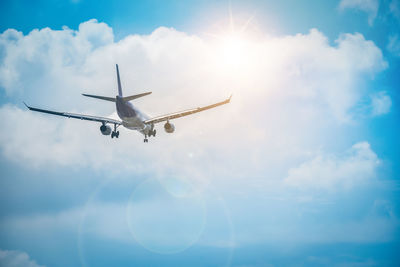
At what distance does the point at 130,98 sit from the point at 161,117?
797 centimetres

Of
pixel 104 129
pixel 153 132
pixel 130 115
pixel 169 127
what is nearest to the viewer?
A: pixel 130 115

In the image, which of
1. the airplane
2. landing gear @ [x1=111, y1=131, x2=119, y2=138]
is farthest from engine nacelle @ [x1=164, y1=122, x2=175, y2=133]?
landing gear @ [x1=111, y1=131, x2=119, y2=138]

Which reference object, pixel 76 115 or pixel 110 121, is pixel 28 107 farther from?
pixel 110 121

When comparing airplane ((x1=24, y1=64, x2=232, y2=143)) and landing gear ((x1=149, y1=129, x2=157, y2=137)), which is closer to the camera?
airplane ((x1=24, y1=64, x2=232, y2=143))

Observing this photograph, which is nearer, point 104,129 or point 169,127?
point 104,129

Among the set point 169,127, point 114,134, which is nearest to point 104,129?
point 114,134

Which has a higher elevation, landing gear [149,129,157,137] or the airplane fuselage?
landing gear [149,129,157,137]

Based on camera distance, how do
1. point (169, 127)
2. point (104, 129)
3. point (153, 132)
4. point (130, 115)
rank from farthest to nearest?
point (153, 132) → point (169, 127) → point (104, 129) → point (130, 115)

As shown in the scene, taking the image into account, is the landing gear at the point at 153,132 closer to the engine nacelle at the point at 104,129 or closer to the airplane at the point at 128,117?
the airplane at the point at 128,117

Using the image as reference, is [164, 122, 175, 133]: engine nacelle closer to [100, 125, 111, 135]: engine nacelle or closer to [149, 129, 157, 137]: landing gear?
[149, 129, 157, 137]: landing gear

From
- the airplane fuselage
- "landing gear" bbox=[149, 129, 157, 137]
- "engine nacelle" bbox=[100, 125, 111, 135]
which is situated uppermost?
"landing gear" bbox=[149, 129, 157, 137]

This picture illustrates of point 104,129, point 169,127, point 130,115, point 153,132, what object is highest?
point 153,132

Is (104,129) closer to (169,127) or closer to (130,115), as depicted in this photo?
(130,115)

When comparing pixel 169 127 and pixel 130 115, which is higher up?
pixel 169 127
